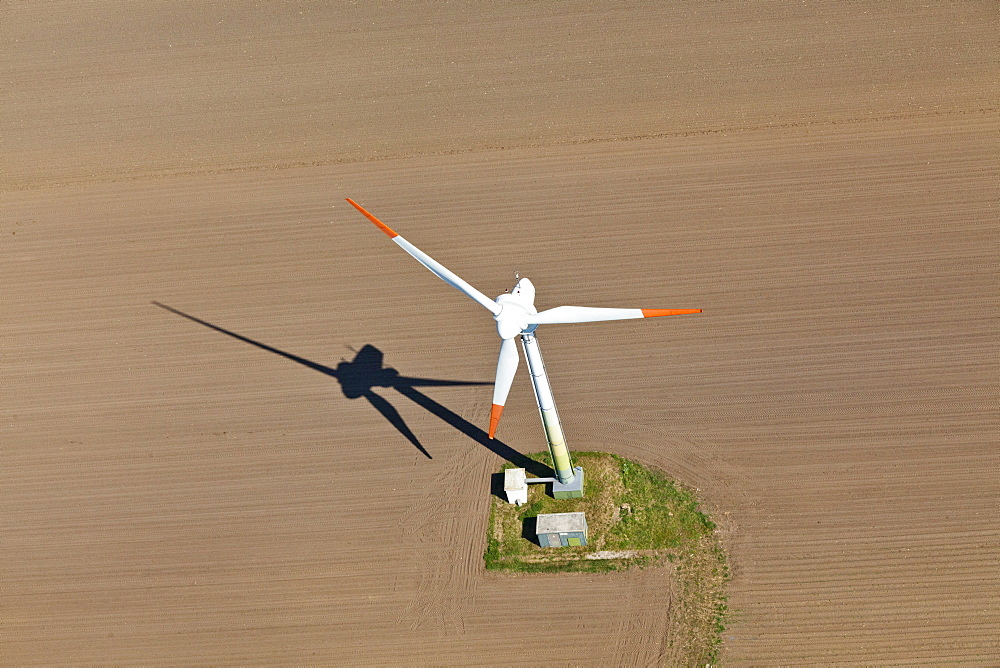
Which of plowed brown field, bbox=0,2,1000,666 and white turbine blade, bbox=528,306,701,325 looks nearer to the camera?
white turbine blade, bbox=528,306,701,325

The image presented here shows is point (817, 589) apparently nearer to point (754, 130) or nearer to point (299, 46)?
point (754, 130)

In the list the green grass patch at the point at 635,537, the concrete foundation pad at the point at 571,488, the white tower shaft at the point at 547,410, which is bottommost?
the green grass patch at the point at 635,537

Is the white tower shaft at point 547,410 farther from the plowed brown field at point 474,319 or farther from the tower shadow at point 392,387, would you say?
the plowed brown field at point 474,319

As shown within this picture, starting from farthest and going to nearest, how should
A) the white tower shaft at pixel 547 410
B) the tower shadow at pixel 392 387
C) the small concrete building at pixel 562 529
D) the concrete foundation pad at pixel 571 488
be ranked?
the tower shadow at pixel 392 387
the concrete foundation pad at pixel 571 488
the small concrete building at pixel 562 529
the white tower shaft at pixel 547 410

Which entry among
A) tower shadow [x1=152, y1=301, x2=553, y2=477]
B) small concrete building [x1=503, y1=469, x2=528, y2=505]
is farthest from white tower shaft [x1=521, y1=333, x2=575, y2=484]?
tower shadow [x1=152, y1=301, x2=553, y2=477]

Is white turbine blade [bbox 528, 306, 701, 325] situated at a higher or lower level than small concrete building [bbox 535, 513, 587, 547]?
higher

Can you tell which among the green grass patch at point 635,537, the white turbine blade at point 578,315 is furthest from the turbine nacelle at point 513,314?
the green grass patch at point 635,537

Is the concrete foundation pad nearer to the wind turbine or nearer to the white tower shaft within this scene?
the white tower shaft
